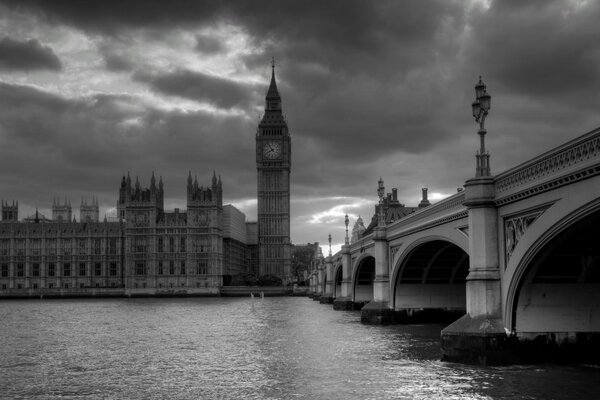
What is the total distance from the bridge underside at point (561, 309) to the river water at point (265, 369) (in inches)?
28.9

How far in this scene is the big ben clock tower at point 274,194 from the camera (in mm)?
164000

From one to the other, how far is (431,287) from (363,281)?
2700 centimetres

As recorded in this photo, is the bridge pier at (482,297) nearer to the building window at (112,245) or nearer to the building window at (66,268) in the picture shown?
the building window at (112,245)

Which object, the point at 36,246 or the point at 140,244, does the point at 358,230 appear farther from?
the point at 36,246

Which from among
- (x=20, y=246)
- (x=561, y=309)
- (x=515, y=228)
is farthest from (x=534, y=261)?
(x=20, y=246)

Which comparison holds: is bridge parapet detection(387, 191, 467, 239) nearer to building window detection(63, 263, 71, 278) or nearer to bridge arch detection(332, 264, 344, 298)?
bridge arch detection(332, 264, 344, 298)

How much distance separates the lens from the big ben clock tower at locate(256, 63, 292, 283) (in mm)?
164000

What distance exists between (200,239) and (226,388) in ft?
409

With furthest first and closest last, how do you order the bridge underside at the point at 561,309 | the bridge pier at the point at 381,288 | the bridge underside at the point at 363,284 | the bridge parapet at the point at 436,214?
the bridge underside at the point at 363,284 < the bridge pier at the point at 381,288 < the bridge parapet at the point at 436,214 < the bridge underside at the point at 561,309

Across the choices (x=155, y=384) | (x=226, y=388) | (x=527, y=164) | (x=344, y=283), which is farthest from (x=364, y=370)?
(x=344, y=283)

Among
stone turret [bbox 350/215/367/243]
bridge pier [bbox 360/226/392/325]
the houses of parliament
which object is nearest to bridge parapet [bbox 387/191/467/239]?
bridge pier [bbox 360/226/392/325]

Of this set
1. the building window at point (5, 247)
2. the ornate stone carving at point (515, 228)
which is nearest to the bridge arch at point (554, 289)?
the ornate stone carving at point (515, 228)

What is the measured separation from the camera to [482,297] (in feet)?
78.4

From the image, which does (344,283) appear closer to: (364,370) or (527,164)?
(364,370)
